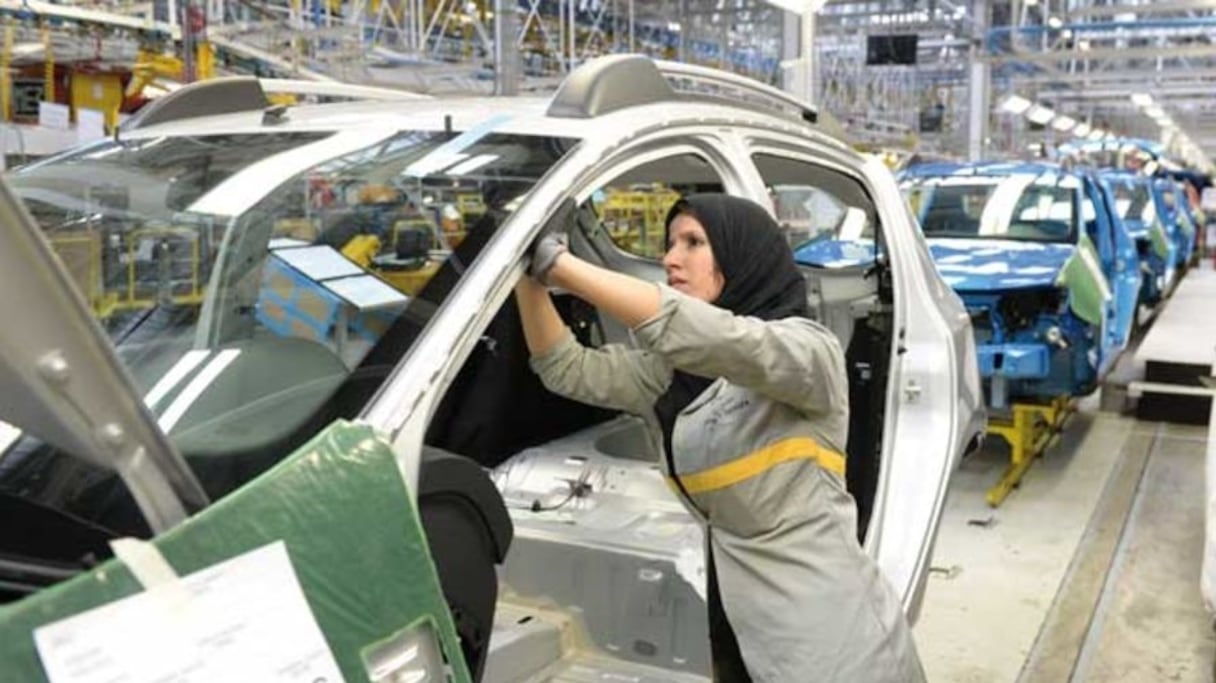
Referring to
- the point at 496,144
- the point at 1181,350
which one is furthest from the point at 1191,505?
the point at 496,144

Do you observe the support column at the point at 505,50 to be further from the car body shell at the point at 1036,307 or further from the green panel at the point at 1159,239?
the green panel at the point at 1159,239

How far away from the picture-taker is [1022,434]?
621cm

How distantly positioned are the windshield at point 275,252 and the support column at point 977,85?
1572cm

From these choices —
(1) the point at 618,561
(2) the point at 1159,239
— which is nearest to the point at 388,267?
(1) the point at 618,561

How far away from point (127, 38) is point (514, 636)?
4220mm

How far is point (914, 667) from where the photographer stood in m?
2.30

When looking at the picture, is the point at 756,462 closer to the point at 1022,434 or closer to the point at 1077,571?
the point at 1077,571

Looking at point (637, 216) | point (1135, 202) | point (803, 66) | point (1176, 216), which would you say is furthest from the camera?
point (1176, 216)

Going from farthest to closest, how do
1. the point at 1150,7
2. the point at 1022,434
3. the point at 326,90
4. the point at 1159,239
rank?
the point at 1150,7, the point at 1159,239, the point at 1022,434, the point at 326,90

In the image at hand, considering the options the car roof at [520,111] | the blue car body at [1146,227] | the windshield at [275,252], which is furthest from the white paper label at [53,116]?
the blue car body at [1146,227]

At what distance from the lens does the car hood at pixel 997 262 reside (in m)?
6.06

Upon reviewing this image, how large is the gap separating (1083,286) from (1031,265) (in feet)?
1.00

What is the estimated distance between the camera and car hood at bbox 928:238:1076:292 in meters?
6.06

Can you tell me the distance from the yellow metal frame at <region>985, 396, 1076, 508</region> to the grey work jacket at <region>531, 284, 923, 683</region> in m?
3.98
